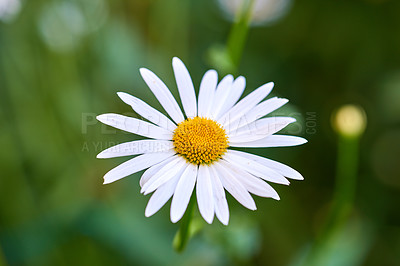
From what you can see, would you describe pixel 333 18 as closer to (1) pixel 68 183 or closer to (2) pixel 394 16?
(2) pixel 394 16

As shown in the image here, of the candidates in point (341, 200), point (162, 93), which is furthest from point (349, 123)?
point (162, 93)

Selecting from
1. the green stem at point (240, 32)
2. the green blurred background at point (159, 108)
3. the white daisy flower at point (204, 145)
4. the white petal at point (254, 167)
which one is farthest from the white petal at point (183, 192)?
the green stem at point (240, 32)

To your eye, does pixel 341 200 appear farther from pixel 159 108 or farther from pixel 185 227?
pixel 159 108

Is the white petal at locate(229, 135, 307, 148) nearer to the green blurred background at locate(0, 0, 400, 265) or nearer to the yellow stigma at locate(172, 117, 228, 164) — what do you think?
the yellow stigma at locate(172, 117, 228, 164)

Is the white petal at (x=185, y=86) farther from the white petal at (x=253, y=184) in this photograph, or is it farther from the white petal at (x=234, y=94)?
the white petal at (x=253, y=184)

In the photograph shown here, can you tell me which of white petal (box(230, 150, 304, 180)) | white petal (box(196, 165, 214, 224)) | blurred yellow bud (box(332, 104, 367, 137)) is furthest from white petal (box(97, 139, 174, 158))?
blurred yellow bud (box(332, 104, 367, 137))

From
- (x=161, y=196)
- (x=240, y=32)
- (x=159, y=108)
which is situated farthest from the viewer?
(x=159, y=108)
